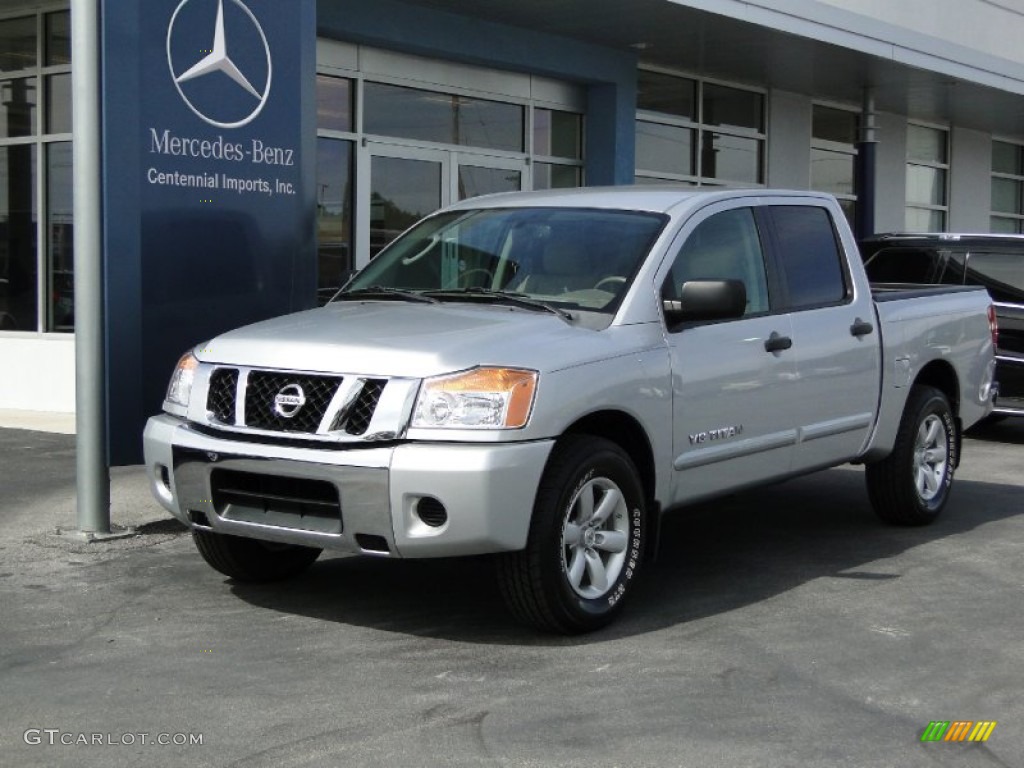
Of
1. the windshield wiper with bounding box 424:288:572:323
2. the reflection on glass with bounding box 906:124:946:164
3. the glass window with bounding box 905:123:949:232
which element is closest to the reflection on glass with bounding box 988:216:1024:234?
the glass window with bounding box 905:123:949:232

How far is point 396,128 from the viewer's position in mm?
14734

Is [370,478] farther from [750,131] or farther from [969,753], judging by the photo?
[750,131]

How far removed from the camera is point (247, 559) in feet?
21.5

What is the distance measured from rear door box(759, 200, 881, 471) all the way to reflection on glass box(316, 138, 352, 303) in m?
7.01

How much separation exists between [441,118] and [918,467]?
27.2ft

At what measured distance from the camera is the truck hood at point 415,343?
216 inches

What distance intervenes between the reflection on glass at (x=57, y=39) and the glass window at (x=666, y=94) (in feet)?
22.9

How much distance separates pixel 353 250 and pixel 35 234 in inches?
120

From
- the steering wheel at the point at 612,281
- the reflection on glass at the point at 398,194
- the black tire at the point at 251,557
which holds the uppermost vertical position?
the reflection on glass at the point at 398,194

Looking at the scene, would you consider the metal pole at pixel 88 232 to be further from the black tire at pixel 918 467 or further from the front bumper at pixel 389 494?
the black tire at pixel 918 467

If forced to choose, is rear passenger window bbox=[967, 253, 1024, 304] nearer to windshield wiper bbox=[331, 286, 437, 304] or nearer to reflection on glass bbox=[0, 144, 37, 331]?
windshield wiper bbox=[331, 286, 437, 304]

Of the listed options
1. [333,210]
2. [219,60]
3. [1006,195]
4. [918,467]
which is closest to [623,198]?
[918,467]

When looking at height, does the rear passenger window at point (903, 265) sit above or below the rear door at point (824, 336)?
above

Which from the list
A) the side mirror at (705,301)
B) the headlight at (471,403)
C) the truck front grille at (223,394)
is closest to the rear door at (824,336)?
the side mirror at (705,301)
